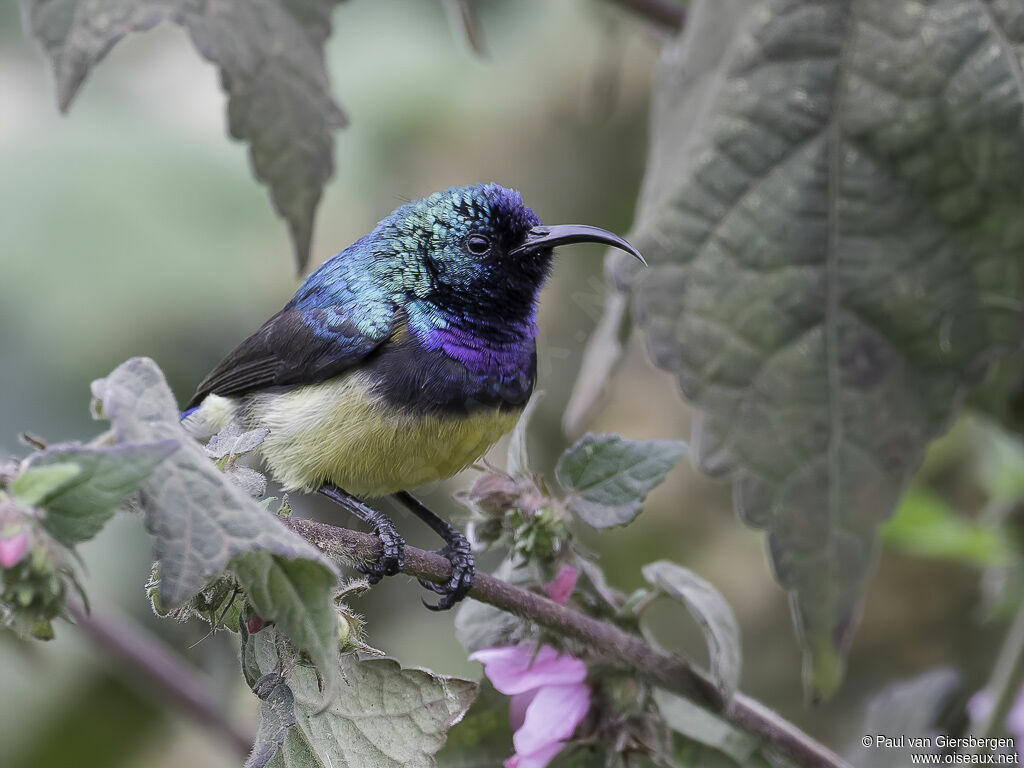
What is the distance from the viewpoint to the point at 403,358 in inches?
82.7

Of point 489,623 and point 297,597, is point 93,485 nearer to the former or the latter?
point 297,597

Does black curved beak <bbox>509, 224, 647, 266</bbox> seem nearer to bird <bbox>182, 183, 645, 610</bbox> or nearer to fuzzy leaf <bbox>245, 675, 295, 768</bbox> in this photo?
bird <bbox>182, 183, 645, 610</bbox>

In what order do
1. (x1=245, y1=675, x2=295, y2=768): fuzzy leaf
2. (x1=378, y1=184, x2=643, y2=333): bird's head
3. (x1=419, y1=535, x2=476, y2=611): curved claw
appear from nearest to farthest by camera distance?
(x1=245, y1=675, x2=295, y2=768): fuzzy leaf < (x1=419, y1=535, x2=476, y2=611): curved claw < (x1=378, y1=184, x2=643, y2=333): bird's head

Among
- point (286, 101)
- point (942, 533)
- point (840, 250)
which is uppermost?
point (286, 101)

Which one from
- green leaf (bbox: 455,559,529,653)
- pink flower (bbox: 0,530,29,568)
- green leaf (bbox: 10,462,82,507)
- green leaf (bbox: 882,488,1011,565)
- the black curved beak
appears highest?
green leaf (bbox: 10,462,82,507)

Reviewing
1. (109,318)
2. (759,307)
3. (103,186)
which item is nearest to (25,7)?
(759,307)

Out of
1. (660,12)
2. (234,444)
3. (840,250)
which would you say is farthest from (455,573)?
(660,12)

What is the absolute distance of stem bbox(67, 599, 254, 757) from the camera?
226cm

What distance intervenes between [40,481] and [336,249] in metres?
3.28

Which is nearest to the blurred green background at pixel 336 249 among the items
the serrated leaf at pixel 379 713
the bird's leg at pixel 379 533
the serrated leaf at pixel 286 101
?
the bird's leg at pixel 379 533

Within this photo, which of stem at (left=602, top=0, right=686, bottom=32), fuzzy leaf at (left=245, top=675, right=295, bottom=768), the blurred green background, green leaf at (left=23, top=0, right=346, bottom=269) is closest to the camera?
fuzzy leaf at (left=245, top=675, right=295, bottom=768)

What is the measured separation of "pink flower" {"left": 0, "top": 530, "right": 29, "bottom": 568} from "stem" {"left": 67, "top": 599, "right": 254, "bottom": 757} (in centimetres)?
134

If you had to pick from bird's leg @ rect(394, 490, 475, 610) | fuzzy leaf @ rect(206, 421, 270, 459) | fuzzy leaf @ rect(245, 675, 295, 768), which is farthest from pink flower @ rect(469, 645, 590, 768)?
fuzzy leaf @ rect(206, 421, 270, 459)

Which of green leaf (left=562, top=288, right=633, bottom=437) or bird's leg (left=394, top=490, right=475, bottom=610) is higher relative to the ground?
green leaf (left=562, top=288, right=633, bottom=437)
